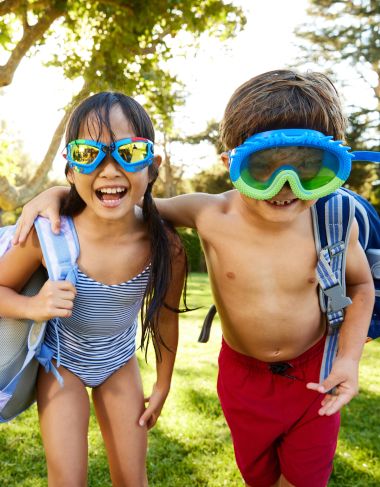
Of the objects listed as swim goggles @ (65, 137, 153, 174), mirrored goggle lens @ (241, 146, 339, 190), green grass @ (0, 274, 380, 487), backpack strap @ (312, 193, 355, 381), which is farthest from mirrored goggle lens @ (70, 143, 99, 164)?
green grass @ (0, 274, 380, 487)

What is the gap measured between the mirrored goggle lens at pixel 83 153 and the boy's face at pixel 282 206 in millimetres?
475

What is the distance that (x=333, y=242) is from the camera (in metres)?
2.01

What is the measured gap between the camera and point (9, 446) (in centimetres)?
328

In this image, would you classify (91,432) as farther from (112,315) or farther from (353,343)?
(353,343)

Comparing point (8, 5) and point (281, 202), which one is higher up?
point (8, 5)

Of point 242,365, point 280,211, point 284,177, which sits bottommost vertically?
point 242,365

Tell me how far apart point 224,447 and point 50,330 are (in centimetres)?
169

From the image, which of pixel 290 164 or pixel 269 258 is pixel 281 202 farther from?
pixel 269 258

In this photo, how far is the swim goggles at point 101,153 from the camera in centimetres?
185

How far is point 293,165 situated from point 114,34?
621cm

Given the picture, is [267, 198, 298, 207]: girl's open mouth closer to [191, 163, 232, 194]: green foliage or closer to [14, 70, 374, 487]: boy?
[14, 70, 374, 487]: boy

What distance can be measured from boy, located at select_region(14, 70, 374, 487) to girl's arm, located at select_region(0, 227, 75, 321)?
580 millimetres

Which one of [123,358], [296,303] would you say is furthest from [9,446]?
[296,303]

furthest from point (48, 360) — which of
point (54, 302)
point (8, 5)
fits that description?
point (8, 5)
